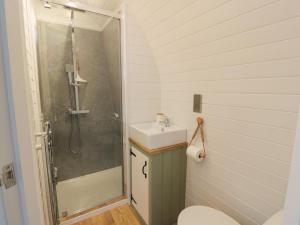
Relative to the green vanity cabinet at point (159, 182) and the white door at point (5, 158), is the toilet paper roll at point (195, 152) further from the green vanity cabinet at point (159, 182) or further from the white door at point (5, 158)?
the white door at point (5, 158)

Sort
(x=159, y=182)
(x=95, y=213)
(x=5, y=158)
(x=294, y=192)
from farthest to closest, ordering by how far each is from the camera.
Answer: (x=95, y=213), (x=159, y=182), (x=5, y=158), (x=294, y=192)

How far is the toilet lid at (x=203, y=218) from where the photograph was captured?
1.14 meters

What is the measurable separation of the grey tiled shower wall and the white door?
56.4 inches

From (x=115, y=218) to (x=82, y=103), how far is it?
58.0 inches

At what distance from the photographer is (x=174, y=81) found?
1761 mm

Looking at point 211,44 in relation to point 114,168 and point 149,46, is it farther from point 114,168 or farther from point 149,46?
point 114,168

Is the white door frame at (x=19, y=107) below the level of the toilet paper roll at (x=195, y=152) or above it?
above

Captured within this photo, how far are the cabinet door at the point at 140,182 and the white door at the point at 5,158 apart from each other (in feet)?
3.45

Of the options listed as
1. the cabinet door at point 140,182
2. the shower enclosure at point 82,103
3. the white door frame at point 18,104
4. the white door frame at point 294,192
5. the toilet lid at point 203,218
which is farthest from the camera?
the shower enclosure at point 82,103

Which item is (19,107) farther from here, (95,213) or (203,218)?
(95,213)

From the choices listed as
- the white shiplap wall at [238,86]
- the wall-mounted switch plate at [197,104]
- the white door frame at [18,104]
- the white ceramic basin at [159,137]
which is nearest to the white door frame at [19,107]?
the white door frame at [18,104]

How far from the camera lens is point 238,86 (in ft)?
3.69

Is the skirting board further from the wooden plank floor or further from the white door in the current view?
the white door

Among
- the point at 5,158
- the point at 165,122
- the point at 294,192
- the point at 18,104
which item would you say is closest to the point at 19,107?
the point at 18,104
